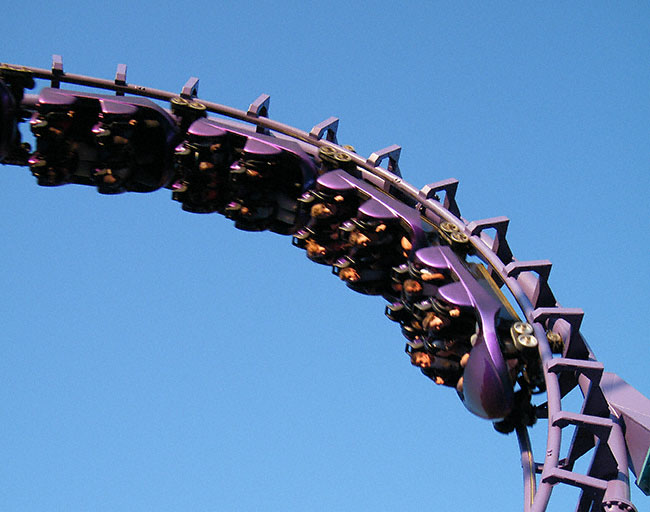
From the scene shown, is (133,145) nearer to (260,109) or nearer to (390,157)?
(260,109)

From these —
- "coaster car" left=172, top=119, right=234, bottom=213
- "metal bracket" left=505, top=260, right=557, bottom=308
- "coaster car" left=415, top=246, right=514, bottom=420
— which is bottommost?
"coaster car" left=415, top=246, right=514, bottom=420

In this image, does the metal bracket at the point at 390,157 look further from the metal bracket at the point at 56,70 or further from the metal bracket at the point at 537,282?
the metal bracket at the point at 56,70

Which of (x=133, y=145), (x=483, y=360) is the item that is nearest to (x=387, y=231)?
(x=483, y=360)

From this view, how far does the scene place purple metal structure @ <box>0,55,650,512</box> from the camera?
6.59 meters

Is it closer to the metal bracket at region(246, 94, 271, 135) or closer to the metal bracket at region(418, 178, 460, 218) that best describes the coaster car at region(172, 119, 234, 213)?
the metal bracket at region(246, 94, 271, 135)

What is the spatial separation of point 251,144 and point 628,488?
4.28m

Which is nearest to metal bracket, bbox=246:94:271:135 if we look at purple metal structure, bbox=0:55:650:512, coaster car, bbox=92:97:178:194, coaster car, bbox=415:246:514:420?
purple metal structure, bbox=0:55:650:512

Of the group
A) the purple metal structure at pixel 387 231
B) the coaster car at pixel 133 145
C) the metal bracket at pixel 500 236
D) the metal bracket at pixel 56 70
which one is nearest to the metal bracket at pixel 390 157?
the purple metal structure at pixel 387 231

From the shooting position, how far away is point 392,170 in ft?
29.1

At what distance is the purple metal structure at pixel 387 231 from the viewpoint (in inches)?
259

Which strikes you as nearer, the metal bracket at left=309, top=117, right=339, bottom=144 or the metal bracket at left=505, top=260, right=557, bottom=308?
the metal bracket at left=505, top=260, right=557, bottom=308

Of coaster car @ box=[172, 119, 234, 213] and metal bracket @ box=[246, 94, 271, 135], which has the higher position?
metal bracket @ box=[246, 94, 271, 135]

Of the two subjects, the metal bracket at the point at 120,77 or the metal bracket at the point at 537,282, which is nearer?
the metal bracket at the point at 537,282

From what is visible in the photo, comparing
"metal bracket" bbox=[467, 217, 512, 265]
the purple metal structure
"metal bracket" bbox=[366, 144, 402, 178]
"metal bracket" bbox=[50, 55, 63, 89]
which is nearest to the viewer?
the purple metal structure
